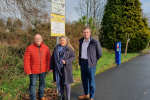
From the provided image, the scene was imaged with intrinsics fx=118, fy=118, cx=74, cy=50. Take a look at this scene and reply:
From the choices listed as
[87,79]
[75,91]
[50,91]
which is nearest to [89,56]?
[87,79]

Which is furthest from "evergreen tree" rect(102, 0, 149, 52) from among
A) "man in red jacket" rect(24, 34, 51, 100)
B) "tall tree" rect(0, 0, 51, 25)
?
"man in red jacket" rect(24, 34, 51, 100)

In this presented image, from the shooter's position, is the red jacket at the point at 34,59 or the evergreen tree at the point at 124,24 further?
the evergreen tree at the point at 124,24

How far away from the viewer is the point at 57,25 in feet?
11.0

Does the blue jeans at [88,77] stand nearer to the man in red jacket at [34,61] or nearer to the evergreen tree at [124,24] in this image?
the man in red jacket at [34,61]

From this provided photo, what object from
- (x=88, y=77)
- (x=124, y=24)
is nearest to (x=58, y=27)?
(x=88, y=77)

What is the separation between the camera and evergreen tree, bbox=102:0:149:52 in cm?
1593

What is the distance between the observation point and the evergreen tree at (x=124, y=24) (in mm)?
15930

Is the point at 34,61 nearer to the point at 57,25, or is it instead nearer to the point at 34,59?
the point at 34,59

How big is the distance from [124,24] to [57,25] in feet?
48.7

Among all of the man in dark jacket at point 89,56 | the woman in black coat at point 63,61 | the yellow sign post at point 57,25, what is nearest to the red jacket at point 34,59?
the woman in black coat at point 63,61

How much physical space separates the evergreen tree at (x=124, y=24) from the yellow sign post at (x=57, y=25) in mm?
13791

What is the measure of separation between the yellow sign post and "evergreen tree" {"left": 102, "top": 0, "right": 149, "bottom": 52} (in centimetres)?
1379

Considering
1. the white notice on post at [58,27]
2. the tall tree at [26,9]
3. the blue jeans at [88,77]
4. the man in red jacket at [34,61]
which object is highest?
the tall tree at [26,9]

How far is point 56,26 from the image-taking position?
3340mm
